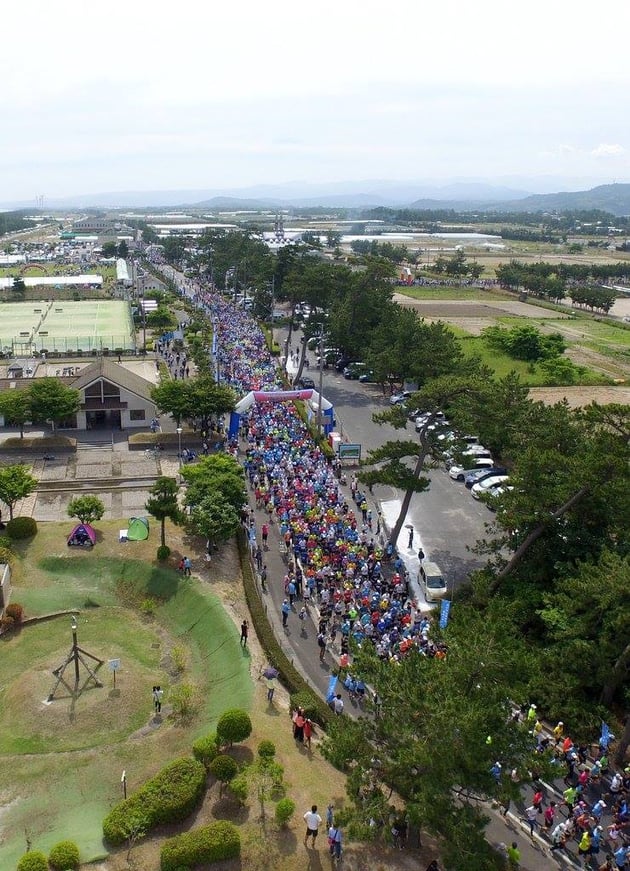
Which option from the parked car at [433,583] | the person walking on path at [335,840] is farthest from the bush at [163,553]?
the person walking on path at [335,840]

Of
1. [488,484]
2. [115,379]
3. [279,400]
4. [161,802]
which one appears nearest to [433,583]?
[488,484]

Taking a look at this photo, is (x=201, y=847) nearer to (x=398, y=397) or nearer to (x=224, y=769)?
(x=224, y=769)

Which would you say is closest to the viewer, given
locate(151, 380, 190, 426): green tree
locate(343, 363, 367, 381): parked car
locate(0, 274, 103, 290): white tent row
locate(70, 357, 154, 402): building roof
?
locate(151, 380, 190, 426): green tree

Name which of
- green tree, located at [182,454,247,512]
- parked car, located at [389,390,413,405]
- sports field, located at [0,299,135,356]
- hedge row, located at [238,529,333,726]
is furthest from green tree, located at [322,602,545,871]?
sports field, located at [0,299,135,356]

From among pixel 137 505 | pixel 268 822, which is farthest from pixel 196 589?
pixel 268 822

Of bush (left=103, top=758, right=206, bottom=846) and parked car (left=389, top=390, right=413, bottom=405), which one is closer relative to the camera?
bush (left=103, top=758, right=206, bottom=846)

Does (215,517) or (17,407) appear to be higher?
(17,407)

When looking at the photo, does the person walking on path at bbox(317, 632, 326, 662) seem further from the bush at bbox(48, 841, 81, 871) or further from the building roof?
the building roof
